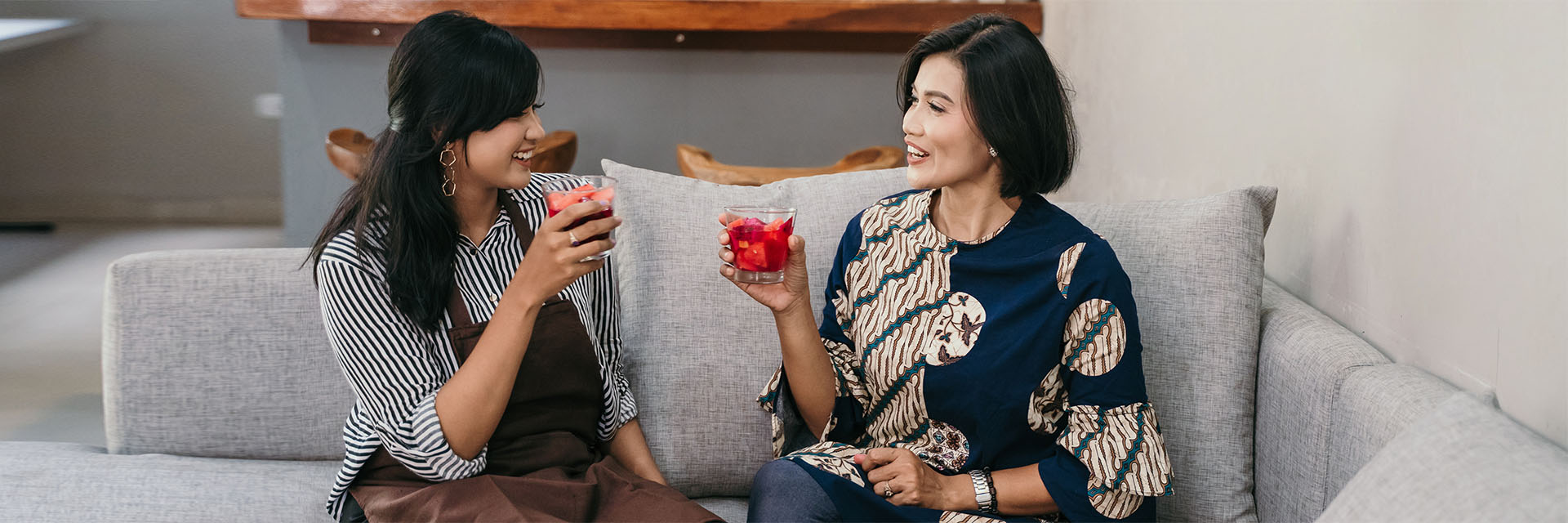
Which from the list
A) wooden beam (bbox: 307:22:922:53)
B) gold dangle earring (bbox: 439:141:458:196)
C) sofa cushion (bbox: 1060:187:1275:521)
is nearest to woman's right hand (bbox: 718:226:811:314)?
gold dangle earring (bbox: 439:141:458:196)

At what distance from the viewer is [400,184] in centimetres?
151

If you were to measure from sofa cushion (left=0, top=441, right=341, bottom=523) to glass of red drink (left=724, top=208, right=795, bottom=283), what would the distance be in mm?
788

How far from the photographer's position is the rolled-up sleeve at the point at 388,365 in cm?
147

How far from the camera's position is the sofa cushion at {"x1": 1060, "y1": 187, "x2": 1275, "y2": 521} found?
1676 millimetres

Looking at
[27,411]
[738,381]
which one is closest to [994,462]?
[738,381]

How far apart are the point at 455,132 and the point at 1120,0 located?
6.80 feet

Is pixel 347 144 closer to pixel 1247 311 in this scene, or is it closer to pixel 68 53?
pixel 1247 311

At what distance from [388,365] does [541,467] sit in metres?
0.25

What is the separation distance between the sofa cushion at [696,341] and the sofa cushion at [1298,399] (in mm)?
680

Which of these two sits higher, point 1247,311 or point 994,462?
point 1247,311

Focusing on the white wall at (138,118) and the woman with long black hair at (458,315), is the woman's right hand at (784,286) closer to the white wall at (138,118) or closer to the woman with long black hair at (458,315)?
the woman with long black hair at (458,315)

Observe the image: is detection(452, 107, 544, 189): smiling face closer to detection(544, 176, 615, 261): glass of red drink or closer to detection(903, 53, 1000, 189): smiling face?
detection(544, 176, 615, 261): glass of red drink

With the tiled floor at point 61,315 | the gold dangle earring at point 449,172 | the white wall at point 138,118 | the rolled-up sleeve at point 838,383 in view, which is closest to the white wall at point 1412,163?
the rolled-up sleeve at point 838,383

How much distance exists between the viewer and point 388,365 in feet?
4.91
